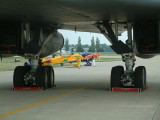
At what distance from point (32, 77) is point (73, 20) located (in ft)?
7.66

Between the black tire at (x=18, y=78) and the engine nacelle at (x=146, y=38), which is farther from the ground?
the engine nacelle at (x=146, y=38)

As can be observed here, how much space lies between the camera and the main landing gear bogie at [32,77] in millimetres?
10570

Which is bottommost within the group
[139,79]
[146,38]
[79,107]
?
[79,107]

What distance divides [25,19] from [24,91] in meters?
2.28

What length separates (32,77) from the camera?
1081 cm

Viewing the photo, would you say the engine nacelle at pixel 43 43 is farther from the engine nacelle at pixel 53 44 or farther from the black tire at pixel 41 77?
the black tire at pixel 41 77

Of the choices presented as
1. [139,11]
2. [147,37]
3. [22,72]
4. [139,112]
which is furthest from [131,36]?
[139,112]

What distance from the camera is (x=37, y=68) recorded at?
10.7m

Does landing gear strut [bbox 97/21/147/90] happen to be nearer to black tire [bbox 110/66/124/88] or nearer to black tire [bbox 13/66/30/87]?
black tire [bbox 110/66/124/88]

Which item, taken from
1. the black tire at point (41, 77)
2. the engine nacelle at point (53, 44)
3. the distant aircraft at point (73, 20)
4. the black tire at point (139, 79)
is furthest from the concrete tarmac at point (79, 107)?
the engine nacelle at point (53, 44)

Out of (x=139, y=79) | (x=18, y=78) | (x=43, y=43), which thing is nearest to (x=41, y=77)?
(x=18, y=78)

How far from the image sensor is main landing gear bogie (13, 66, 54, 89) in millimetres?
10570

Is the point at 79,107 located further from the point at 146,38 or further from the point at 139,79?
the point at 146,38

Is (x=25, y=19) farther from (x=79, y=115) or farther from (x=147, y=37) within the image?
(x=79, y=115)
